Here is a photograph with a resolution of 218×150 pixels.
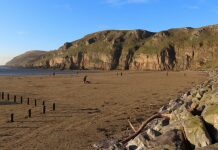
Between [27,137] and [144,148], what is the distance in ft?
25.7

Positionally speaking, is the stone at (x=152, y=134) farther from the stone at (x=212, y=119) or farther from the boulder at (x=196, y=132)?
the stone at (x=212, y=119)

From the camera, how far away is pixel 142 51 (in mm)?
157250

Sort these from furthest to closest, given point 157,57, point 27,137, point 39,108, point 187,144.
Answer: point 157,57, point 39,108, point 27,137, point 187,144

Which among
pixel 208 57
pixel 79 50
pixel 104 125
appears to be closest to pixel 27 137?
pixel 104 125

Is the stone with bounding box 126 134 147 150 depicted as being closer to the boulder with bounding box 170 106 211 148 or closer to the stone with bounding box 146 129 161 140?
the stone with bounding box 146 129 161 140

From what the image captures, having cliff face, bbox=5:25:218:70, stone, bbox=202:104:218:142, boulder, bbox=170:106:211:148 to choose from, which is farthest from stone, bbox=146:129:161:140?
cliff face, bbox=5:25:218:70

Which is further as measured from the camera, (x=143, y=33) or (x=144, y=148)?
(x=143, y=33)

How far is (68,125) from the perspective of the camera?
1978cm

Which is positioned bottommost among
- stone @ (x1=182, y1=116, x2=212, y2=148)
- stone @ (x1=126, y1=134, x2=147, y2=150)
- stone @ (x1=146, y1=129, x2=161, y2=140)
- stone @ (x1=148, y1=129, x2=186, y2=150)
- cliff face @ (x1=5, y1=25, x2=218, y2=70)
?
stone @ (x1=126, y1=134, x2=147, y2=150)

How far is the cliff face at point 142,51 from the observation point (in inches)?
5640

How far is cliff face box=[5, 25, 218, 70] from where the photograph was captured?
143m

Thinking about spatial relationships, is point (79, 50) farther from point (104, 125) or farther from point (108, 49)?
point (104, 125)

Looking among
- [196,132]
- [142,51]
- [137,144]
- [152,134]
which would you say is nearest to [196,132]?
[196,132]

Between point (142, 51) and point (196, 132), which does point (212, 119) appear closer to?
point (196, 132)
